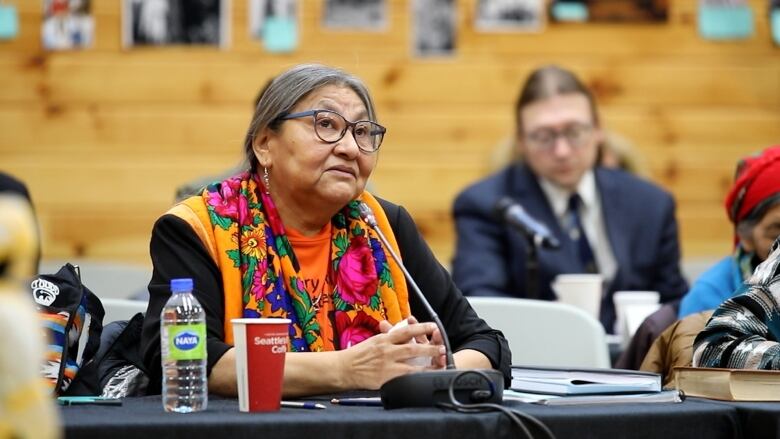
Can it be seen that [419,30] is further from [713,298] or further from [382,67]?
[713,298]

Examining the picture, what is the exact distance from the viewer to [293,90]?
2488 mm

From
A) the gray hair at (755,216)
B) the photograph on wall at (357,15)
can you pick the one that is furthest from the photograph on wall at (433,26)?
the gray hair at (755,216)

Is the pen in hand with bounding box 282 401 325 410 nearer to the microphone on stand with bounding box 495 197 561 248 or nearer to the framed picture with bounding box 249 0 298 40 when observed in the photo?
the microphone on stand with bounding box 495 197 561 248

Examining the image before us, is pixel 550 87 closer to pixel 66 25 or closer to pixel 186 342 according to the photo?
pixel 66 25

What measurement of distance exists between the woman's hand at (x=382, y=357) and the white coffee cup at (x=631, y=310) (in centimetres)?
143

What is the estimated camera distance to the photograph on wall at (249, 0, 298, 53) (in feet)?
16.3

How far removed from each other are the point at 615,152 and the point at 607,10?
655 mm

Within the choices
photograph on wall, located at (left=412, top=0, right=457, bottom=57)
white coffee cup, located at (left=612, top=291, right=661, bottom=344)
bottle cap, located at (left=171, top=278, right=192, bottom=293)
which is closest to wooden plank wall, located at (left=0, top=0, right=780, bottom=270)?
photograph on wall, located at (left=412, top=0, right=457, bottom=57)

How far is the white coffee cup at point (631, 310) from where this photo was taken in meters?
3.57

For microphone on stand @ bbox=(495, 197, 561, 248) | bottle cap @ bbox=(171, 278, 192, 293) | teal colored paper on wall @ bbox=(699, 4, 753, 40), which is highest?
teal colored paper on wall @ bbox=(699, 4, 753, 40)

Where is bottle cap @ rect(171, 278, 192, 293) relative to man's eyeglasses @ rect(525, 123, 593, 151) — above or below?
above

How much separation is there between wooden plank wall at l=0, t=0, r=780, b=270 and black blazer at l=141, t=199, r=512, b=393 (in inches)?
89.4

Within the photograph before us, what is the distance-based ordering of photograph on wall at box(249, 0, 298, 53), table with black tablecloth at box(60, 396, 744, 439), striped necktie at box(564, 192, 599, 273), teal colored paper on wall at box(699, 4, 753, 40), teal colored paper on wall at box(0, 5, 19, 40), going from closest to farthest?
table with black tablecloth at box(60, 396, 744, 439)
striped necktie at box(564, 192, 599, 273)
teal colored paper on wall at box(0, 5, 19, 40)
photograph on wall at box(249, 0, 298, 53)
teal colored paper on wall at box(699, 4, 753, 40)

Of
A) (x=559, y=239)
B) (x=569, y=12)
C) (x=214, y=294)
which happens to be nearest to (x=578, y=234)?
(x=559, y=239)
